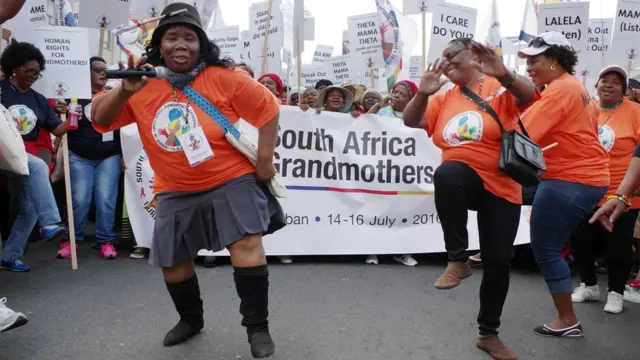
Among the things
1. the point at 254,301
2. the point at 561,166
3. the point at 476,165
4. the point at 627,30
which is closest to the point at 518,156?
the point at 476,165

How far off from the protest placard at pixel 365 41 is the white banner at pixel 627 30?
3080 mm

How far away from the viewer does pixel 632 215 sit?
13.6 ft

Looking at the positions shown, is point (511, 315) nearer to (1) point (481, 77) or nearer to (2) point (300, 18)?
(1) point (481, 77)

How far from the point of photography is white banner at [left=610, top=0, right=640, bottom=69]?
6.52 meters

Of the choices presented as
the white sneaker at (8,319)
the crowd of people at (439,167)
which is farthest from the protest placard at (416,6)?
the white sneaker at (8,319)

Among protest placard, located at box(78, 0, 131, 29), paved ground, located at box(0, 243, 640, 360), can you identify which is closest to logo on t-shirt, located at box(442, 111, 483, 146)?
paved ground, located at box(0, 243, 640, 360)

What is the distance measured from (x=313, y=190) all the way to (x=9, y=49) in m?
3.06

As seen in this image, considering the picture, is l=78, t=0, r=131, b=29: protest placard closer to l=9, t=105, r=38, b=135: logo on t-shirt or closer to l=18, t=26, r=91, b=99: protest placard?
l=18, t=26, r=91, b=99: protest placard

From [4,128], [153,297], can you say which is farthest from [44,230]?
[4,128]

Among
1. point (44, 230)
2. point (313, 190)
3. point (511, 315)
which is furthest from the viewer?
point (313, 190)

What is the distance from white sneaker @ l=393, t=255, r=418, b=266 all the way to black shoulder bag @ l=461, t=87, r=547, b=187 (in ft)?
8.64

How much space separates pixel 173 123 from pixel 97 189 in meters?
3.14

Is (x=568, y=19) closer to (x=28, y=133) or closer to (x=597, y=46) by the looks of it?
(x=597, y=46)

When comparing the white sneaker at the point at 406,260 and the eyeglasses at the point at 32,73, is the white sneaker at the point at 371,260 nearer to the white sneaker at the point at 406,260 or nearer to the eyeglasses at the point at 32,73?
the white sneaker at the point at 406,260
